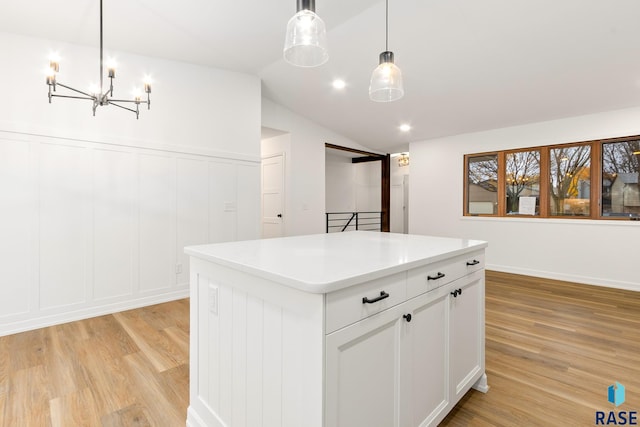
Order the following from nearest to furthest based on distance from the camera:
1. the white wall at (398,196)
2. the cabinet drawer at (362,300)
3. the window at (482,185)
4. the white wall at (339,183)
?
the cabinet drawer at (362,300) < the window at (482,185) < the white wall at (339,183) < the white wall at (398,196)

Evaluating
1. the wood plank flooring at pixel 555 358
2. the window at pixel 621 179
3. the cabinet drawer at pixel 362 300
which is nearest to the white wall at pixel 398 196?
the window at pixel 621 179

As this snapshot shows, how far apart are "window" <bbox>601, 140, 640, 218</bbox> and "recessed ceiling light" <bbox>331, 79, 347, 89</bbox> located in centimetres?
373

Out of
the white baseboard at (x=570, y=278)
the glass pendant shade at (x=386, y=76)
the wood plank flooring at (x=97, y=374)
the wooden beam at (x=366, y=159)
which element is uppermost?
the wooden beam at (x=366, y=159)

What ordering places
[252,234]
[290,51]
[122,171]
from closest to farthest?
[290,51] → [122,171] → [252,234]

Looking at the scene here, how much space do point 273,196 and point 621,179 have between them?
522cm

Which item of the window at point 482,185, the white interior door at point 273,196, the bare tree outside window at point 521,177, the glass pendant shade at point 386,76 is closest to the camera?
the glass pendant shade at point 386,76

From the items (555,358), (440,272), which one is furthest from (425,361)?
(555,358)

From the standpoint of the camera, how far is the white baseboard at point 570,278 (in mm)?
4090

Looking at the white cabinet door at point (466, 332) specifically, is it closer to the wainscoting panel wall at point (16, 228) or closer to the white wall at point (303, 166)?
the wainscoting panel wall at point (16, 228)

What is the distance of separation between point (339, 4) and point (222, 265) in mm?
2893

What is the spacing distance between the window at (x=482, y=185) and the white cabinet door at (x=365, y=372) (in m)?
5.00

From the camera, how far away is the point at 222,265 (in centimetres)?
131

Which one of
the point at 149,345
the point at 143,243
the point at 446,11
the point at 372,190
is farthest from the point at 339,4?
the point at 372,190

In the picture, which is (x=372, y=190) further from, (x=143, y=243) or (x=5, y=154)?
(x=5, y=154)
